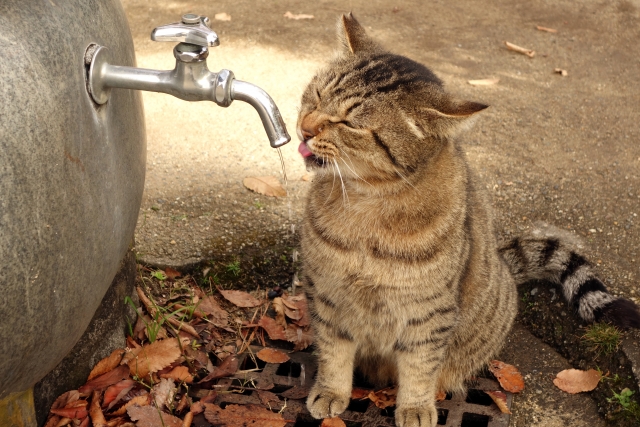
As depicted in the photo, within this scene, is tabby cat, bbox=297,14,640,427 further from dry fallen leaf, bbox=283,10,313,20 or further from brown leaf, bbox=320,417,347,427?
dry fallen leaf, bbox=283,10,313,20

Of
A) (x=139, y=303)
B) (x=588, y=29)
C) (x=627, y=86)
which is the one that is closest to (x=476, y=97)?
(x=627, y=86)

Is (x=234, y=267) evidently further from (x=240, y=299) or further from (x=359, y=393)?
(x=359, y=393)

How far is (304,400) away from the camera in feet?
10.3

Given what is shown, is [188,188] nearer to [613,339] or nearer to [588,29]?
[613,339]


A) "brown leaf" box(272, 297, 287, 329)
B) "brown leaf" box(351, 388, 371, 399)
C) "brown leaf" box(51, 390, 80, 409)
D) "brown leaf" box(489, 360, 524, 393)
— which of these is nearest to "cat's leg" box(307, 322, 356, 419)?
"brown leaf" box(351, 388, 371, 399)

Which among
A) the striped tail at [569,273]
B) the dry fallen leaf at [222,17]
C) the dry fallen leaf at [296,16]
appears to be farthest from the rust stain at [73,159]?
the dry fallen leaf at [296,16]

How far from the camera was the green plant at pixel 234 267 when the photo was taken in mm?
3641

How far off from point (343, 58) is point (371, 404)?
153 cm

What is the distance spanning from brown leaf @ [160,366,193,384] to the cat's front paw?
545mm

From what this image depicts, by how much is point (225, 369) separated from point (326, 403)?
0.51 m

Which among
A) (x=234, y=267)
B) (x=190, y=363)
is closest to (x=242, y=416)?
(x=190, y=363)

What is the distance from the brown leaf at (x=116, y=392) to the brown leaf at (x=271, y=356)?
610 millimetres

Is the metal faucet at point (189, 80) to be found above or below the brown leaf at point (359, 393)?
above

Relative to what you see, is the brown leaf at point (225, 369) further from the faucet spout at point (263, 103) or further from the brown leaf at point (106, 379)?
the faucet spout at point (263, 103)
